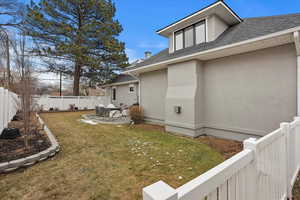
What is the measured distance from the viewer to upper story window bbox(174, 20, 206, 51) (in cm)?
688

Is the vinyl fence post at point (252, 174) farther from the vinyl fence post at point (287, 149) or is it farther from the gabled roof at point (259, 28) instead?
the gabled roof at point (259, 28)

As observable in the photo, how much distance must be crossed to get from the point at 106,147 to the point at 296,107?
6.03 m

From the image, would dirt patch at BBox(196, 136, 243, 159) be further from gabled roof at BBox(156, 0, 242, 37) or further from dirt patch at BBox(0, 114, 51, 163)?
gabled roof at BBox(156, 0, 242, 37)

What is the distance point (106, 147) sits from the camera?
15.3 feet

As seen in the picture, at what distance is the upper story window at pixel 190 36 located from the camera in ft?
22.6

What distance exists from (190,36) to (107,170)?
7.17m

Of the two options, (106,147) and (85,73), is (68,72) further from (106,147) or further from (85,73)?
(106,147)

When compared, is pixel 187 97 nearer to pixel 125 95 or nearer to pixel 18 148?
pixel 18 148

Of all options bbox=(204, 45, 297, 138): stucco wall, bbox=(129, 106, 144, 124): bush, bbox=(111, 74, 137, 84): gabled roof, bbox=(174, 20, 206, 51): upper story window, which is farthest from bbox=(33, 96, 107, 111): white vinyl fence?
bbox=(204, 45, 297, 138): stucco wall

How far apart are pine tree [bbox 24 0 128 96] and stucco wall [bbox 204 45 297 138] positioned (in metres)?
12.7

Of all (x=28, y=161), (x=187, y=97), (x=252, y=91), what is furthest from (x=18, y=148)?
(x=252, y=91)

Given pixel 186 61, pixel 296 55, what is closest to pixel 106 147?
pixel 186 61

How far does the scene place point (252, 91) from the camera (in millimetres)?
5012

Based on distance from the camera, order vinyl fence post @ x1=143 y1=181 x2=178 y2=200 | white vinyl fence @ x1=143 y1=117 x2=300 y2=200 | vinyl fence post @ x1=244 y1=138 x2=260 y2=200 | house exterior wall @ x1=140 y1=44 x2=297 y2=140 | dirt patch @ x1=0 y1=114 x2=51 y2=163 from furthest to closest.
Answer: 1. house exterior wall @ x1=140 y1=44 x2=297 y2=140
2. dirt patch @ x1=0 y1=114 x2=51 y2=163
3. vinyl fence post @ x1=244 y1=138 x2=260 y2=200
4. white vinyl fence @ x1=143 y1=117 x2=300 y2=200
5. vinyl fence post @ x1=143 y1=181 x2=178 y2=200
